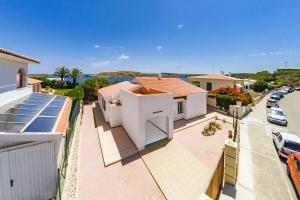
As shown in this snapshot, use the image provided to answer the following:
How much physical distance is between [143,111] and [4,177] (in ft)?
25.8

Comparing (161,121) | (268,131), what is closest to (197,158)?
(161,121)

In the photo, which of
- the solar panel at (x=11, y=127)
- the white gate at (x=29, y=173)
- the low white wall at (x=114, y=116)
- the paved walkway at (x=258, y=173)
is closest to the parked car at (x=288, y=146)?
the paved walkway at (x=258, y=173)

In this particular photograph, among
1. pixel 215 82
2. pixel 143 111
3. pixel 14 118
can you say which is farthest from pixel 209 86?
pixel 14 118

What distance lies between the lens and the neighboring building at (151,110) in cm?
1130

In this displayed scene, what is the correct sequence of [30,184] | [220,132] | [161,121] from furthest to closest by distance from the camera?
[220,132] → [161,121] → [30,184]

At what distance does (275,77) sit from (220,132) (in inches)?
3471

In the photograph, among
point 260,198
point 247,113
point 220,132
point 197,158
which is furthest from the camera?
point 247,113

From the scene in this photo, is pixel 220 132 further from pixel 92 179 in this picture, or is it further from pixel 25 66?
pixel 25 66

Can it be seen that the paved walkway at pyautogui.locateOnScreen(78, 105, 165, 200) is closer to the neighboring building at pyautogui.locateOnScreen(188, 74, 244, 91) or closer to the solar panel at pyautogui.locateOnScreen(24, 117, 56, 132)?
the solar panel at pyautogui.locateOnScreen(24, 117, 56, 132)

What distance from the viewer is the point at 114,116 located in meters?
16.0

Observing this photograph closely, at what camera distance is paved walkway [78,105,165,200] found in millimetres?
7469

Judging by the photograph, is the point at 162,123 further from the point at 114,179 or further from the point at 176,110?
the point at 114,179

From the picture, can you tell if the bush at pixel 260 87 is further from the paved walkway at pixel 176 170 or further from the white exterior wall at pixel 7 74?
the white exterior wall at pixel 7 74

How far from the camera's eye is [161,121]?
14.0 m
